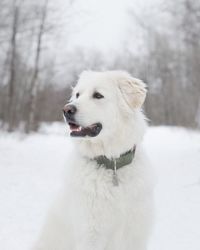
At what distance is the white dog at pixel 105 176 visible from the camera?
350 cm

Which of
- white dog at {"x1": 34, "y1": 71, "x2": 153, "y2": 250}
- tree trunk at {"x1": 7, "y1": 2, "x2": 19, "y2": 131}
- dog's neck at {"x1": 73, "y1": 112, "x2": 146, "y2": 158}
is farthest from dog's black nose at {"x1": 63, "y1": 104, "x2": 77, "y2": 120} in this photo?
tree trunk at {"x1": 7, "y1": 2, "x2": 19, "y2": 131}

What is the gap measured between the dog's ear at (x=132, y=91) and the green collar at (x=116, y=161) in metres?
0.36

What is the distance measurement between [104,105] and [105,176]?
21.7 inches

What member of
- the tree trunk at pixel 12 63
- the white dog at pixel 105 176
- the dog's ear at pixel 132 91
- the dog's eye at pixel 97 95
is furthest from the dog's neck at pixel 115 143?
the tree trunk at pixel 12 63

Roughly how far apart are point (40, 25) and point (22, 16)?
4.91 ft

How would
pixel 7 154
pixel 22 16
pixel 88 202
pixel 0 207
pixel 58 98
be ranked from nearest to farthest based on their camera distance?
pixel 88 202 < pixel 0 207 < pixel 7 154 < pixel 22 16 < pixel 58 98

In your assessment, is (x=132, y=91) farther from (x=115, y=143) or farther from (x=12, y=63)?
(x=12, y=63)

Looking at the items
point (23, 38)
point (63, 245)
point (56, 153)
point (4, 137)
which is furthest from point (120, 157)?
point (23, 38)

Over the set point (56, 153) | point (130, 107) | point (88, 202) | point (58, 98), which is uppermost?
point (130, 107)

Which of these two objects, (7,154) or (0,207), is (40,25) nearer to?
(7,154)

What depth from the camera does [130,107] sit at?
372 cm

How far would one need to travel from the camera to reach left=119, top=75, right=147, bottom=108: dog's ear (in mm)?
3717

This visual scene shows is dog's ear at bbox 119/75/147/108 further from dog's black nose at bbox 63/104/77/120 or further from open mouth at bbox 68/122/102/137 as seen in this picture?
dog's black nose at bbox 63/104/77/120

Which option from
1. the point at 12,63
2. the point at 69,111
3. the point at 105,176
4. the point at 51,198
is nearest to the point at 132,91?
the point at 69,111
